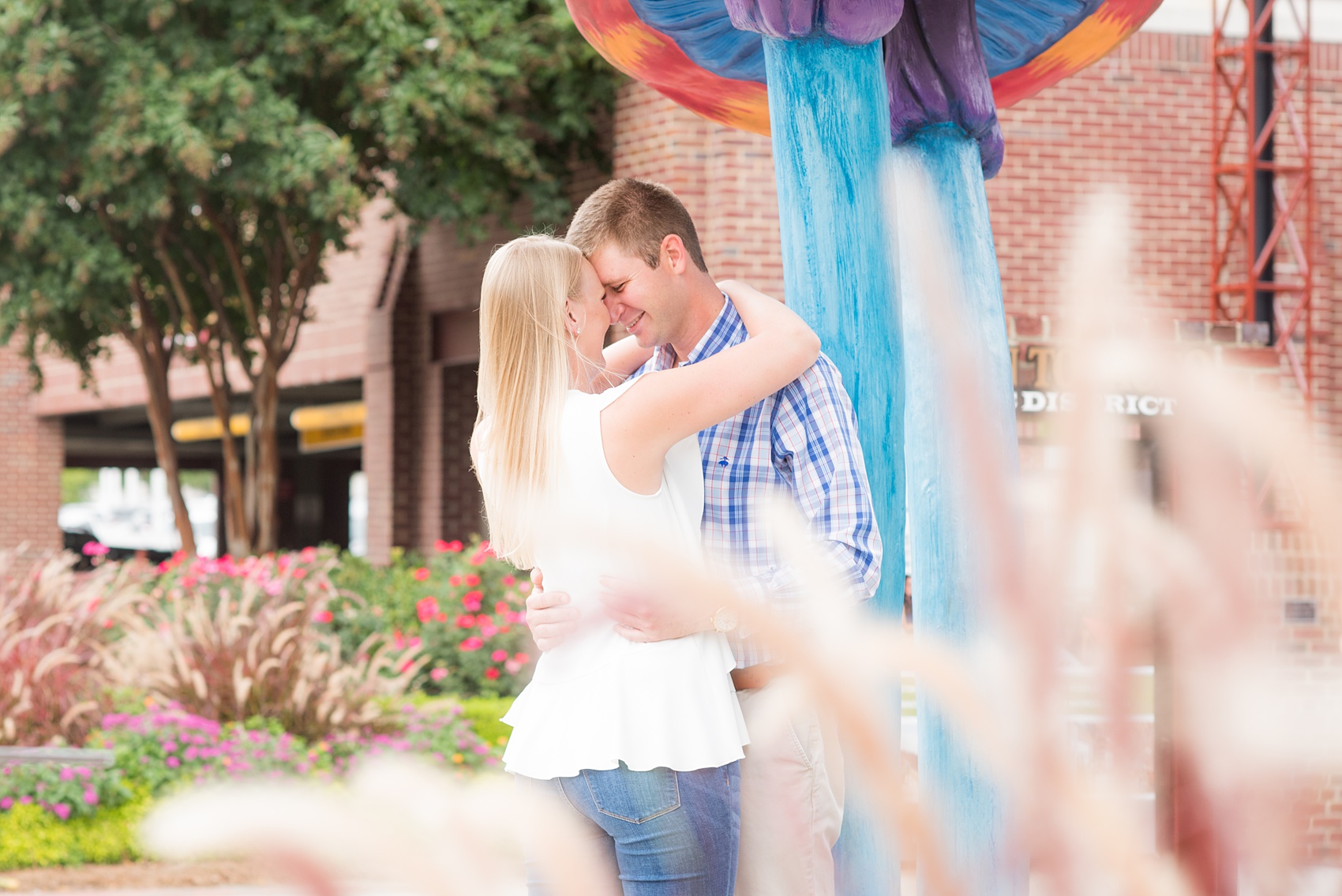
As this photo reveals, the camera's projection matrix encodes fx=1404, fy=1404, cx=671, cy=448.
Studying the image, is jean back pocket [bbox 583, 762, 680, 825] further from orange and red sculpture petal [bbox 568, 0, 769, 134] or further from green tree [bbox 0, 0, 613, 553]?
green tree [bbox 0, 0, 613, 553]

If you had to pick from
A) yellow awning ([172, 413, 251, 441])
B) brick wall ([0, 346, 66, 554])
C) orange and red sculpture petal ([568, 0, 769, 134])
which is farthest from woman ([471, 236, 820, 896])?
yellow awning ([172, 413, 251, 441])

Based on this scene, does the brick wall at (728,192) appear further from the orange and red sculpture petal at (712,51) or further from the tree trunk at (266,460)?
the orange and red sculpture petal at (712,51)

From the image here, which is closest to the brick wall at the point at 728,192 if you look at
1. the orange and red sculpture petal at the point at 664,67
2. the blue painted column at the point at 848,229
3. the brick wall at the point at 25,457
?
the orange and red sculpture petal at the point at 664,67

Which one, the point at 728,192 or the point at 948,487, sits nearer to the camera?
the point at 948,487

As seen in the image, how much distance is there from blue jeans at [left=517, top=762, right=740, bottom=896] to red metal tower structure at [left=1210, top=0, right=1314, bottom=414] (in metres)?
9.05

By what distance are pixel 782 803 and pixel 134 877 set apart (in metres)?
5.17

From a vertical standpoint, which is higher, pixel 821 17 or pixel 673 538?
pixel 821 17

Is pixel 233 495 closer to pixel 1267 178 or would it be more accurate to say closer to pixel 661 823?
pixel 1267 178

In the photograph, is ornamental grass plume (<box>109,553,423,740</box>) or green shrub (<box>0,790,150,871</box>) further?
ornamental grass plume (<box>109,553,423,740</box>)

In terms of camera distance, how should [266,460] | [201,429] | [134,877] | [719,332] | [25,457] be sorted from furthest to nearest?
[201,429] < [25,457] < [266,460] < [134,877] < [719,332]

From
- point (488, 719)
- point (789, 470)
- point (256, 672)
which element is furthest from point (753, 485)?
point (488, 719)

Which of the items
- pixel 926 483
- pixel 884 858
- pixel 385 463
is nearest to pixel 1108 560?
pixel 884 858

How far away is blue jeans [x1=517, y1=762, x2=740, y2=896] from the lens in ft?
6.37

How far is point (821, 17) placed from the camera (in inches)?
98.3
